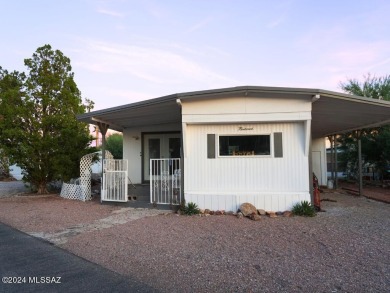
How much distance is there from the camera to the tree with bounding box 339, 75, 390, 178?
15250 mm

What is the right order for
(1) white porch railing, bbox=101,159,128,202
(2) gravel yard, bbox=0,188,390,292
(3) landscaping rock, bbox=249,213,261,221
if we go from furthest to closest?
Result: (1) white porch railing, bbox=101,159,128,202, (3) landscaping rock, bbox=249,213,261,221, (2) gravel yard, bbox=0,188,390,292

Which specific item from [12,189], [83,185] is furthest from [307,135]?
[12,189]

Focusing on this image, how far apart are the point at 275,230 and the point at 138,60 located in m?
10.3

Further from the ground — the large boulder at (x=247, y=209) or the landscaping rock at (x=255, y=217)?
the large boulder at (x=247, y=209)

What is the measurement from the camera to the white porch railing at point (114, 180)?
962 cm

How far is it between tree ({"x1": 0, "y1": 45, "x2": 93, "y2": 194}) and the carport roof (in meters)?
2.48

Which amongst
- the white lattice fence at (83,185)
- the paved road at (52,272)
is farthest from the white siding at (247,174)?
the white lattice fence at (83,185)

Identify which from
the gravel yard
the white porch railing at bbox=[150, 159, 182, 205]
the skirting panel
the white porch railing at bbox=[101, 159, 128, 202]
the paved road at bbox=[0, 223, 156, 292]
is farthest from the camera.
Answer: the white porch railing at bbox=[101, 159, 128, 202]

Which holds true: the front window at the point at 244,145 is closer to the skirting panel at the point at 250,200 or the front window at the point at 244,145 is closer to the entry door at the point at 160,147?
the skirting panel at the point at 250,200

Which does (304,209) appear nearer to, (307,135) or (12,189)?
(307,135)

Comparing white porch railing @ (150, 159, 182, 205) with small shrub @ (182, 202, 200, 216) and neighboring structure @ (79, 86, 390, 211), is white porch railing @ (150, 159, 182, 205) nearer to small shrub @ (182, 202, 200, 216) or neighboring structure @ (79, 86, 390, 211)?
neighboring structure @ (79, 86, 390, 211)

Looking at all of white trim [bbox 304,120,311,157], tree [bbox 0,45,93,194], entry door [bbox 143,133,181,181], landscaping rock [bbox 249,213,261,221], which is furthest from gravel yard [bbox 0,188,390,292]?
entry door [bbox 143,133,181,181]

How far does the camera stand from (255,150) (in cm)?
828

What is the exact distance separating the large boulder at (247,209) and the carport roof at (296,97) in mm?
2954
